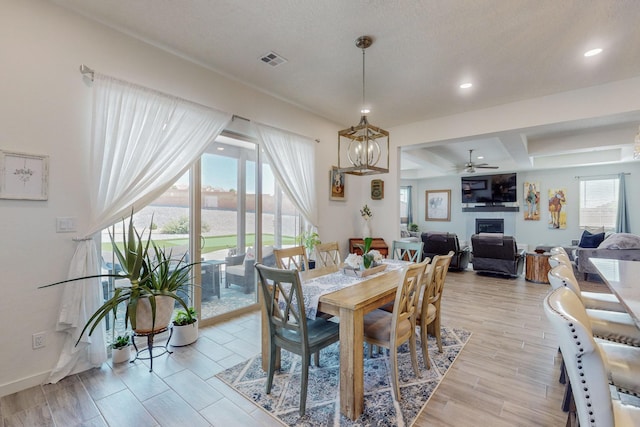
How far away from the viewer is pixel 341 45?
2850 millimetres

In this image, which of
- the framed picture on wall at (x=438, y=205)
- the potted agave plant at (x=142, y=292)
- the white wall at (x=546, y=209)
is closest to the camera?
the potted agave plant at (x=142, y=292)

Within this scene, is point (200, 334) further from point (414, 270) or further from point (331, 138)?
point (331, 138)

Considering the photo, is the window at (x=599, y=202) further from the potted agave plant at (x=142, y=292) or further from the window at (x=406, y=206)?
the potted agave plant at (x=142, y=292)

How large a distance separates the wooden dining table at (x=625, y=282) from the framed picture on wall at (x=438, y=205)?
800 centimetres

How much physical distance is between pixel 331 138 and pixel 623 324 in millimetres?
4243

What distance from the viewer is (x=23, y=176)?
2227mm

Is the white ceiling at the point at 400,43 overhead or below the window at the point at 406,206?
overhead

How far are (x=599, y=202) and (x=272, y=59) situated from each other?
9767mm

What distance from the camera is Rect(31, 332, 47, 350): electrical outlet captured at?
225 cm

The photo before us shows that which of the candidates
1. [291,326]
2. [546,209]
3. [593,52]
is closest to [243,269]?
[291,326]

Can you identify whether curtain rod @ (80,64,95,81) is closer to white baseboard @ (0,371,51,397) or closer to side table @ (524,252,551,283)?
white baseboard @ (0,371,51,397)

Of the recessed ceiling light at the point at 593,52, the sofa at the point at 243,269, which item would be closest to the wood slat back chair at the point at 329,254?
the sofa at the point at 243,269

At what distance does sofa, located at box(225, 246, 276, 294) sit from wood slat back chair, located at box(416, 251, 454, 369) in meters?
2.06

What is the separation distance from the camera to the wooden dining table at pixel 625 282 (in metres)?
1.38
